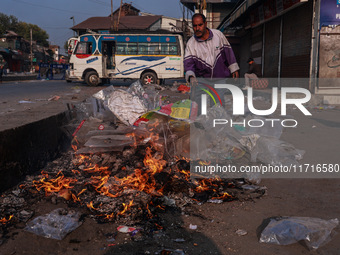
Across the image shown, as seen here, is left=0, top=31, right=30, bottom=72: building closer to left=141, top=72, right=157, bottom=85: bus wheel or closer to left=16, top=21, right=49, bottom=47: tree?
left=16, top=21, right=49, bottom=47: tree

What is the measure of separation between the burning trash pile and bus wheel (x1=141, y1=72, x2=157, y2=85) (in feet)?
44.0

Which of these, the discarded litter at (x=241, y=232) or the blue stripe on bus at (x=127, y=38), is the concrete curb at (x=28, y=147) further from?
the blue stripe on bus at (x=127, y=38)

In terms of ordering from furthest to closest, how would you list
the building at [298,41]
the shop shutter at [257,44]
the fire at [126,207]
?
the shop shutter at [257,44]
the building at [298,41]
the fire at [126,207]

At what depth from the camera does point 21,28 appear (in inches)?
2781

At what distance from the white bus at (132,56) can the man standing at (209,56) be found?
13.9m

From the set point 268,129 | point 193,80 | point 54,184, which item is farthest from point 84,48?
point 54,184

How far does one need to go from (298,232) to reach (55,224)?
164 cm

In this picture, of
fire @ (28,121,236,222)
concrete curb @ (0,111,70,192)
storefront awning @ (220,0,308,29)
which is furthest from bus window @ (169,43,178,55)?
fire @ (28,121,236,222)

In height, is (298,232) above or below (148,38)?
below

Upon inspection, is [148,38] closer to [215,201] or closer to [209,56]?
[209,56]

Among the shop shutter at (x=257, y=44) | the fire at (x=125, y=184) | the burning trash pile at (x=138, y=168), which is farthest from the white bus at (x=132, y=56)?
the fire at (x=125, y=184)

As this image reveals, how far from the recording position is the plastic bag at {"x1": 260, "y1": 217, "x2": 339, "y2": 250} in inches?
80.7

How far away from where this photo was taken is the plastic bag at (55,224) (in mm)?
2137

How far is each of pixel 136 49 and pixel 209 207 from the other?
56.6 feet
